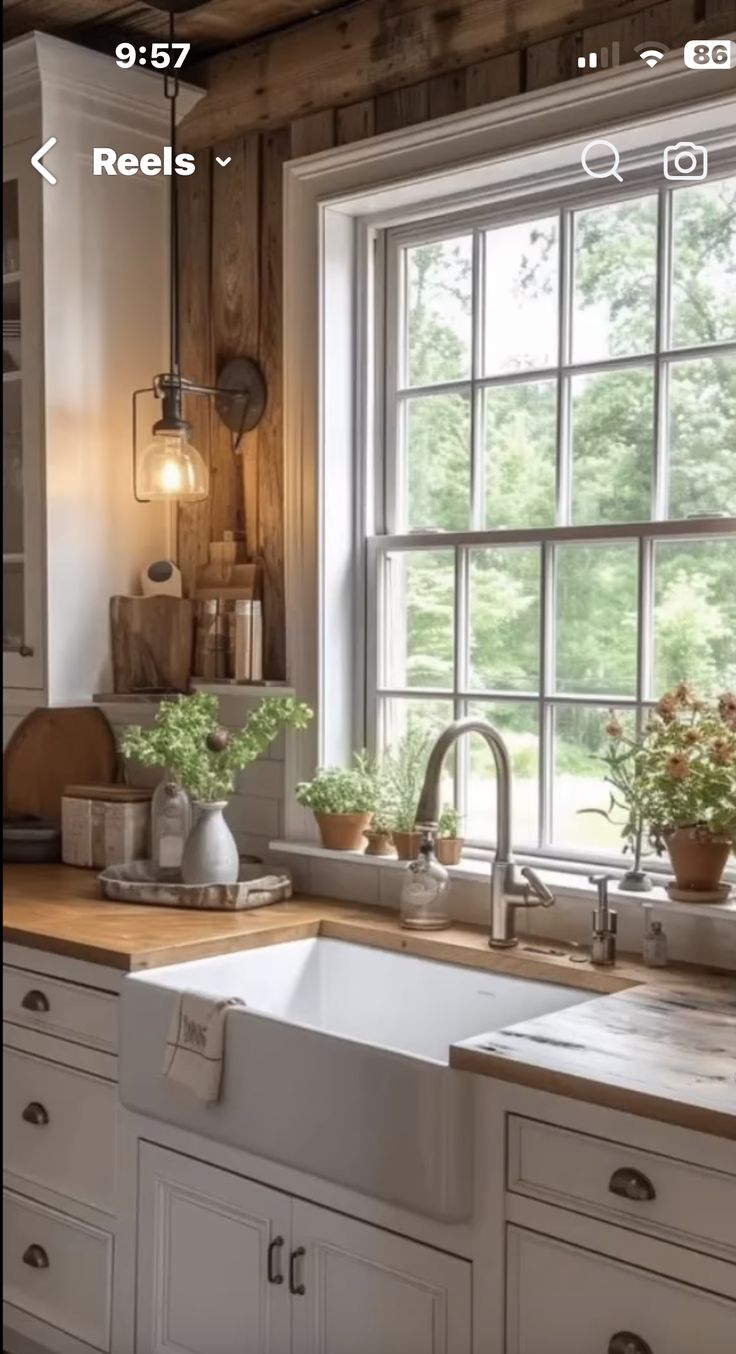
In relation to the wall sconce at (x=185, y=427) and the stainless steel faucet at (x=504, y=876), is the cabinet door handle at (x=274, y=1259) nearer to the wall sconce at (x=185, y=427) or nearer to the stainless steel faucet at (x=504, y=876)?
the stainless steel faucet at (x=504, y=876)

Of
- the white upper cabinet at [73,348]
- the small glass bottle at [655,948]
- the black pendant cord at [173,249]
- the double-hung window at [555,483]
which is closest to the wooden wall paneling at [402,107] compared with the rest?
the double-hung window at [555,483]

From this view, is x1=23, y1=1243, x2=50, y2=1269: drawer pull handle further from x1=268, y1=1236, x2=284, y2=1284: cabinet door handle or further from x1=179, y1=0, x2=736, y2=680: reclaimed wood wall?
x1=179, y1=0, x2=736, y2=680: reclaimed wood wall

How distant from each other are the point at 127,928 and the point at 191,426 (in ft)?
4.28

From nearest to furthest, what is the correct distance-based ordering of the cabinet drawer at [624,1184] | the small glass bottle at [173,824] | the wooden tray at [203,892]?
the cabinet drawer at [624,1184], the wooden tray at [203,892], the small glass bottle at [173,824]

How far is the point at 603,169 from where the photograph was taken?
2.71 metres

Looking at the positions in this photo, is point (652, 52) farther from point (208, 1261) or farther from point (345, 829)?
point (208, 1261)

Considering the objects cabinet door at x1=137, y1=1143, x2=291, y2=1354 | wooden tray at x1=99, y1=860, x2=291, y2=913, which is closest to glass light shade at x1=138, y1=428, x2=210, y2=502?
wooden tray at x1=99, y1=860, x2=291, y2=913

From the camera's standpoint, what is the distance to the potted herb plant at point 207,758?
9.72 feet

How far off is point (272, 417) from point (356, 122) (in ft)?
2.27

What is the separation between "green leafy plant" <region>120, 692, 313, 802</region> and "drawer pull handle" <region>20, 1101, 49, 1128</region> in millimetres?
728

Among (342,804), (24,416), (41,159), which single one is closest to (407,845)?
(342,804)

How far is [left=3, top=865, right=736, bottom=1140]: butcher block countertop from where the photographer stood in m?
1.73

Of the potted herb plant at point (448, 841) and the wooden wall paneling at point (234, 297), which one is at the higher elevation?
the wooden wall paneling at point (234, 297)

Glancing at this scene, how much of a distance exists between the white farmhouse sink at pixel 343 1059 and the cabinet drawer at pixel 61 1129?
5.4 inches
